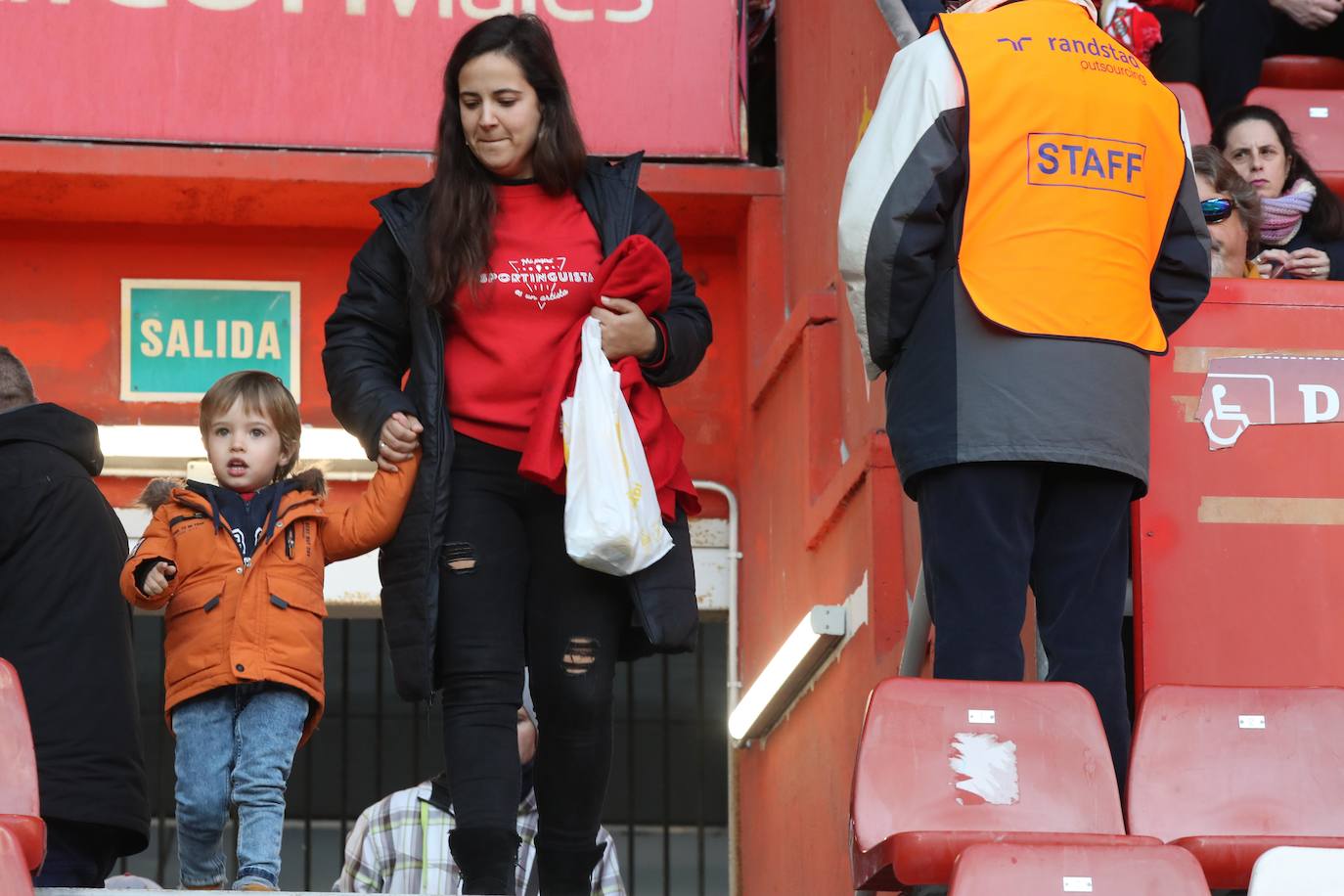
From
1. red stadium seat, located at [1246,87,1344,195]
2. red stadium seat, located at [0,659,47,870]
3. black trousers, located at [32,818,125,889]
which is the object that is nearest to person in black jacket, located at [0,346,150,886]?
black trousers, located at [32,818,125,889]

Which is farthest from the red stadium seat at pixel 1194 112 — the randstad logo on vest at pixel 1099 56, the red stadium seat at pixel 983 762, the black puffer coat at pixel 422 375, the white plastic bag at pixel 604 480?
the red stadium seat at pixel 983 762

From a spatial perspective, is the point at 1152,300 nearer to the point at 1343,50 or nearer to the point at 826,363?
the point at 826,363

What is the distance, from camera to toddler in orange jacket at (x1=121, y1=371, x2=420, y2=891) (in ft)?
14.2

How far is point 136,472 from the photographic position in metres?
7.84

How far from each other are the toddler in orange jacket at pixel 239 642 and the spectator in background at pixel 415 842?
1649mm

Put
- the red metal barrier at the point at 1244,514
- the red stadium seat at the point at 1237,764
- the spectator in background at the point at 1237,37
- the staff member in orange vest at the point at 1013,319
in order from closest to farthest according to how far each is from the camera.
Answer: the red stadium seat at the point at 1237,764
the staff member in orange vest at the point at 1013,319
the red metal barrier at the point at 1244,514
the spectator in background at the point at 1237,37

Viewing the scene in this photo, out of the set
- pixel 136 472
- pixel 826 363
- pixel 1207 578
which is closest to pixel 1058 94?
pixel 1207 578

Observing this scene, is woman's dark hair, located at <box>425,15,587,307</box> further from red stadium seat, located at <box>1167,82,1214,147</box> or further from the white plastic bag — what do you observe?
red stadium seat, located at <box>1167,82,1214,147</box>

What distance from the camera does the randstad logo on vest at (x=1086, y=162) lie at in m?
3.98

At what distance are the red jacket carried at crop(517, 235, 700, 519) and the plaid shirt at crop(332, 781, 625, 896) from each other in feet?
7.13

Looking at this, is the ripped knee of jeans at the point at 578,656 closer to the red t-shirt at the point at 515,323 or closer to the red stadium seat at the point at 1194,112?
the red t-shirt at the point at 515,323

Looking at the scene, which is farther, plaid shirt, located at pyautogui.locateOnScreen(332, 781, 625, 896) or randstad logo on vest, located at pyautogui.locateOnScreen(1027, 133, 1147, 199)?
plaid shirt, located at pyautogui.locateOnScreen(332, 781, 625, 896)

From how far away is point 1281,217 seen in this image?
6000 mm

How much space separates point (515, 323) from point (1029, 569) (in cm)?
97
